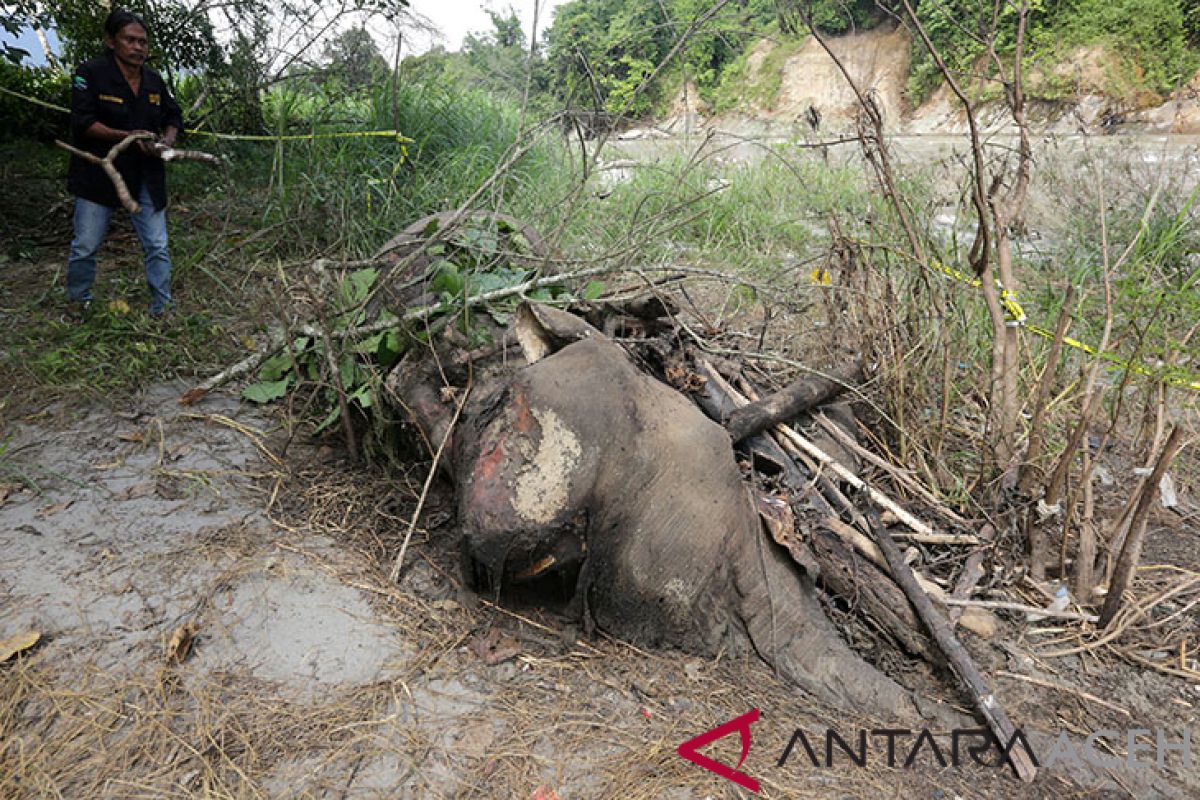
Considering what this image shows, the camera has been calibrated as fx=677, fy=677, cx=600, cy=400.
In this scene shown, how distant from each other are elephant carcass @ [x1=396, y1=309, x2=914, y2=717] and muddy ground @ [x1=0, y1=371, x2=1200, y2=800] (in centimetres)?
11

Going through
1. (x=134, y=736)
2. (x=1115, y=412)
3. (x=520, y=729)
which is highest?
(x=1115, y=412)

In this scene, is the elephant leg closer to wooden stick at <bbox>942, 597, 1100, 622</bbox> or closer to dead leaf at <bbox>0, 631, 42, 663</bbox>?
wooden stick at <bbox>942, 597, 1100, 622</bbox>

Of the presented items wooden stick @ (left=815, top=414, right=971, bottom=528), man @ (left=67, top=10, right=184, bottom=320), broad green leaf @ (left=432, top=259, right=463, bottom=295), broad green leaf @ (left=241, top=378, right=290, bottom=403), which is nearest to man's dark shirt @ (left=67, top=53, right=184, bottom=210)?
man @ (left=67, top=10, right=184, bottom=320)

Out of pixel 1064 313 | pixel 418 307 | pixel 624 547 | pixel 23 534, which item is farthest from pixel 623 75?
pixel 23 534

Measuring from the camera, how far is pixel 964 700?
1924mm

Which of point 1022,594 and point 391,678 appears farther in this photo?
point 1022,594

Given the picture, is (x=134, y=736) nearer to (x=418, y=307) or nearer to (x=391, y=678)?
(x=391, y=678)

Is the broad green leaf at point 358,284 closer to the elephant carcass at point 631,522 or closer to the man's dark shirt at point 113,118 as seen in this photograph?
the elephant carcass at point 631,522

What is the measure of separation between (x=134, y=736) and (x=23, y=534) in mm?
951

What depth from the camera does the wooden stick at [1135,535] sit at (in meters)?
1.85

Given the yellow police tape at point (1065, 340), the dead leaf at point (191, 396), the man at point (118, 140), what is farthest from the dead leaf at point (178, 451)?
the yellow police tape at point (1065, 340)

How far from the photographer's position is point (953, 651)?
77.1 inches

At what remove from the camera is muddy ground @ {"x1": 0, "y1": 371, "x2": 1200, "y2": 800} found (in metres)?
1.53

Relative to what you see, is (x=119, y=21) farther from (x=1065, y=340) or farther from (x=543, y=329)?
(x=1065, y=340)
